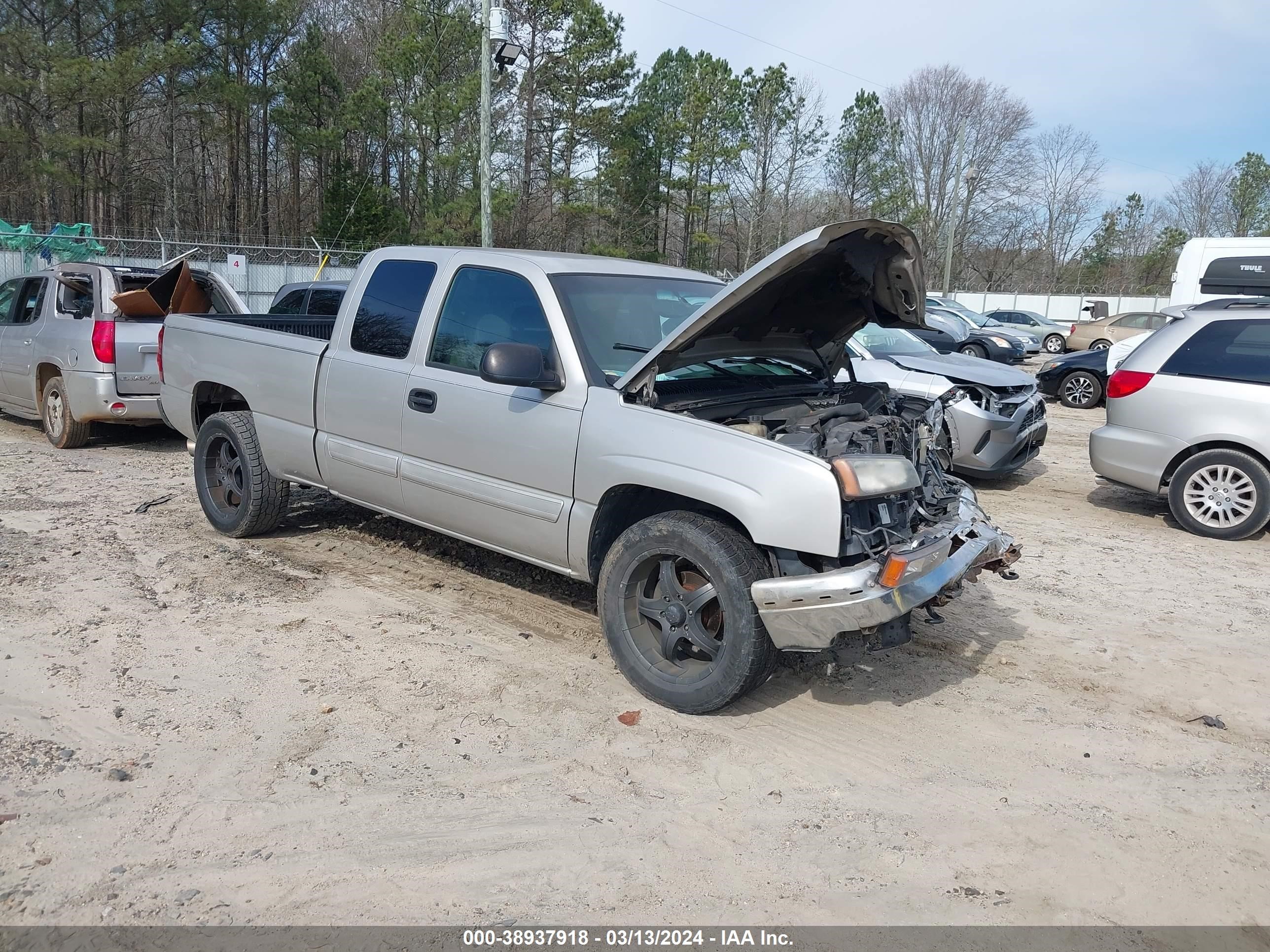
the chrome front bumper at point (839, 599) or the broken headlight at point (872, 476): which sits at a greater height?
the broken headlight at point (872, 476)

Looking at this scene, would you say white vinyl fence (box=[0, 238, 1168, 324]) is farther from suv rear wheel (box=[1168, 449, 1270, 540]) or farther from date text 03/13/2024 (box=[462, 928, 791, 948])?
date text 03/13/2024 (box=[462, 928, 791, 948])

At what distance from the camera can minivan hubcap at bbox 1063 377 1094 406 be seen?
15539 mm

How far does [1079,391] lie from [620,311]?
13.2 m

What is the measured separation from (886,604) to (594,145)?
114 feet

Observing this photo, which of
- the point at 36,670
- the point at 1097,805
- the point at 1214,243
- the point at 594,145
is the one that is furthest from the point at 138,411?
the point at 594,145

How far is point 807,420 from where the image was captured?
14.2ft

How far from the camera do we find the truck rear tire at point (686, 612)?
379 centimetres

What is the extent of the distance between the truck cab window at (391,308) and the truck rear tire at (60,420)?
213 inches

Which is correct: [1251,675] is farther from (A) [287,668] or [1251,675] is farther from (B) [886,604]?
(A) [287,668]

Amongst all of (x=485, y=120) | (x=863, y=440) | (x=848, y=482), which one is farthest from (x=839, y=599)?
(x=485, y=120)

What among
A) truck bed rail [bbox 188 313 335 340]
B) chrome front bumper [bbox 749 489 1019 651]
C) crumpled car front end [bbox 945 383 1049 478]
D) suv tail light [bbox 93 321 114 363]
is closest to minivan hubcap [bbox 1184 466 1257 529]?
crumpled car front end [bbox 945 383 1049 478]

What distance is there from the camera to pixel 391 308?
533 centimetres

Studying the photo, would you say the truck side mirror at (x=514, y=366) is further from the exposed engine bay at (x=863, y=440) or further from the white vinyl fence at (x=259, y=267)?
the white vinyl fence at (x=259, y=267)

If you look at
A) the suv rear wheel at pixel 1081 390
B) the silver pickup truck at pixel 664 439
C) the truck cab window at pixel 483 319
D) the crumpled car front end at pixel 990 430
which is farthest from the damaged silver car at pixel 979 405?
the suv rear wheel at pixel 1081 390
